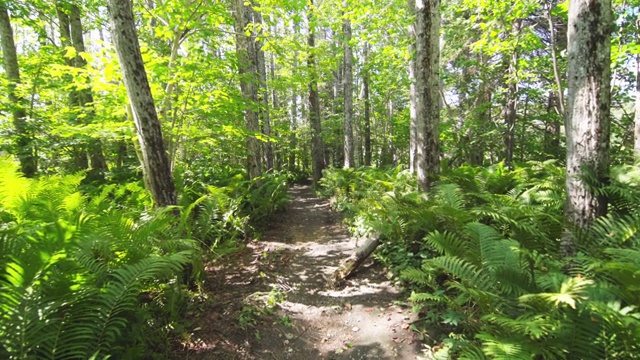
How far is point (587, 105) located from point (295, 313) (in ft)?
12.0

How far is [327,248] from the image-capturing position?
5.51 m

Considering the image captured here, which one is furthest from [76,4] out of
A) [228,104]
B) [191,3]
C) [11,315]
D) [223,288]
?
[11,315]

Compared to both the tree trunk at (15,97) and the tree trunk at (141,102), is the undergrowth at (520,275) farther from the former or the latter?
the tree trunk at (15,97)

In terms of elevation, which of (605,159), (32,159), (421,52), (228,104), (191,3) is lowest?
(605,159)

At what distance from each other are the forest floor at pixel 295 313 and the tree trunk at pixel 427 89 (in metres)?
2.15

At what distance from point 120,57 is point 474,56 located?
488 inches

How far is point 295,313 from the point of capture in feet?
11.7

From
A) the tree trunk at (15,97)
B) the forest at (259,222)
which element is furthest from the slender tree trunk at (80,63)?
the tree trunk at (15,97)

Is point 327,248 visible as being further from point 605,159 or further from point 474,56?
point 474,56

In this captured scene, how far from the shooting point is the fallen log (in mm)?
4215

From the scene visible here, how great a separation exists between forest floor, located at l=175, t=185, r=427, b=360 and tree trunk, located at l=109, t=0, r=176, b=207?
1.37m

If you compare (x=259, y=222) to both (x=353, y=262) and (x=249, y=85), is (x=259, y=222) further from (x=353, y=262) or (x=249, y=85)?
(x=249, y=85)

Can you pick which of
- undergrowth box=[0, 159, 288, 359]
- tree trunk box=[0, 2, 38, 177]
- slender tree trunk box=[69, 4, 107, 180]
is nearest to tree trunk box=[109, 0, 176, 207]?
undergrowth box=[0, 159, 288, 359]

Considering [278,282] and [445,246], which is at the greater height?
[445,246]
